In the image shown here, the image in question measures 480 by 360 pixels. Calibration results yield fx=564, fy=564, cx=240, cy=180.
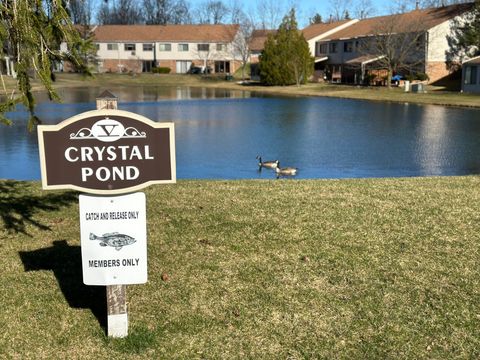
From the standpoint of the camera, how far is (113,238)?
425 centimetres

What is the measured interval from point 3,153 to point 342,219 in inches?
526

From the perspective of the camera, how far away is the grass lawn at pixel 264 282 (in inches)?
172

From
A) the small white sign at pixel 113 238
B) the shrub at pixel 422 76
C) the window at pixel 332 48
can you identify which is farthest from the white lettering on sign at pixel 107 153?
the window at pixel 332 48

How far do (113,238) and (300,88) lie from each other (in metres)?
49.7

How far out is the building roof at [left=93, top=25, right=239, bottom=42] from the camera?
7869 centimetres

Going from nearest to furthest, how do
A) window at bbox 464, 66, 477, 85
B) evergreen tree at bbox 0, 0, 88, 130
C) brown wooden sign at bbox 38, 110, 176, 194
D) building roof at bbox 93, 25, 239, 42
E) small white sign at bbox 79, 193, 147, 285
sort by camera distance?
brown wooden sign at bbox 38, 110, 176, 194 < small white sign at bbox 79, 193, 147, 285 < evergreen tree at bbox 0, 0, 88, 130 < window at bbox 464, 66, 477, 85 < building roof at bbox 93, 25, 239, 42

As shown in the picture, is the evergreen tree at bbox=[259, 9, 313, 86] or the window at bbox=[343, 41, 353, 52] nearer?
the evergreen tree at bbox=[259, 9, 313, 86]

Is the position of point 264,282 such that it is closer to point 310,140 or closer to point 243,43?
point 310,140

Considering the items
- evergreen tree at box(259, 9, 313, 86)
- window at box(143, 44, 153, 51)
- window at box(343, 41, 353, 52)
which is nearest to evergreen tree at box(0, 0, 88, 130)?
evergreen tree at box(259, 9, 313, 86)

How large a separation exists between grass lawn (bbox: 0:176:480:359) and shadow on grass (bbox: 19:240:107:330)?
0.02 meters

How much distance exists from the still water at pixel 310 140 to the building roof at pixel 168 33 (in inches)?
1794

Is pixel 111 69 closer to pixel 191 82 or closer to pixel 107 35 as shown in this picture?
pixel 107 35

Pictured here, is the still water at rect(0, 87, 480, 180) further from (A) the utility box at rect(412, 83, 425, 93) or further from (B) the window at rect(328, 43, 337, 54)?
(B) the window at rect(328, 43, 337, 54)

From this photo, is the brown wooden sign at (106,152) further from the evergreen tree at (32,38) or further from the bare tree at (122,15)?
the bare tree at (122,15)
